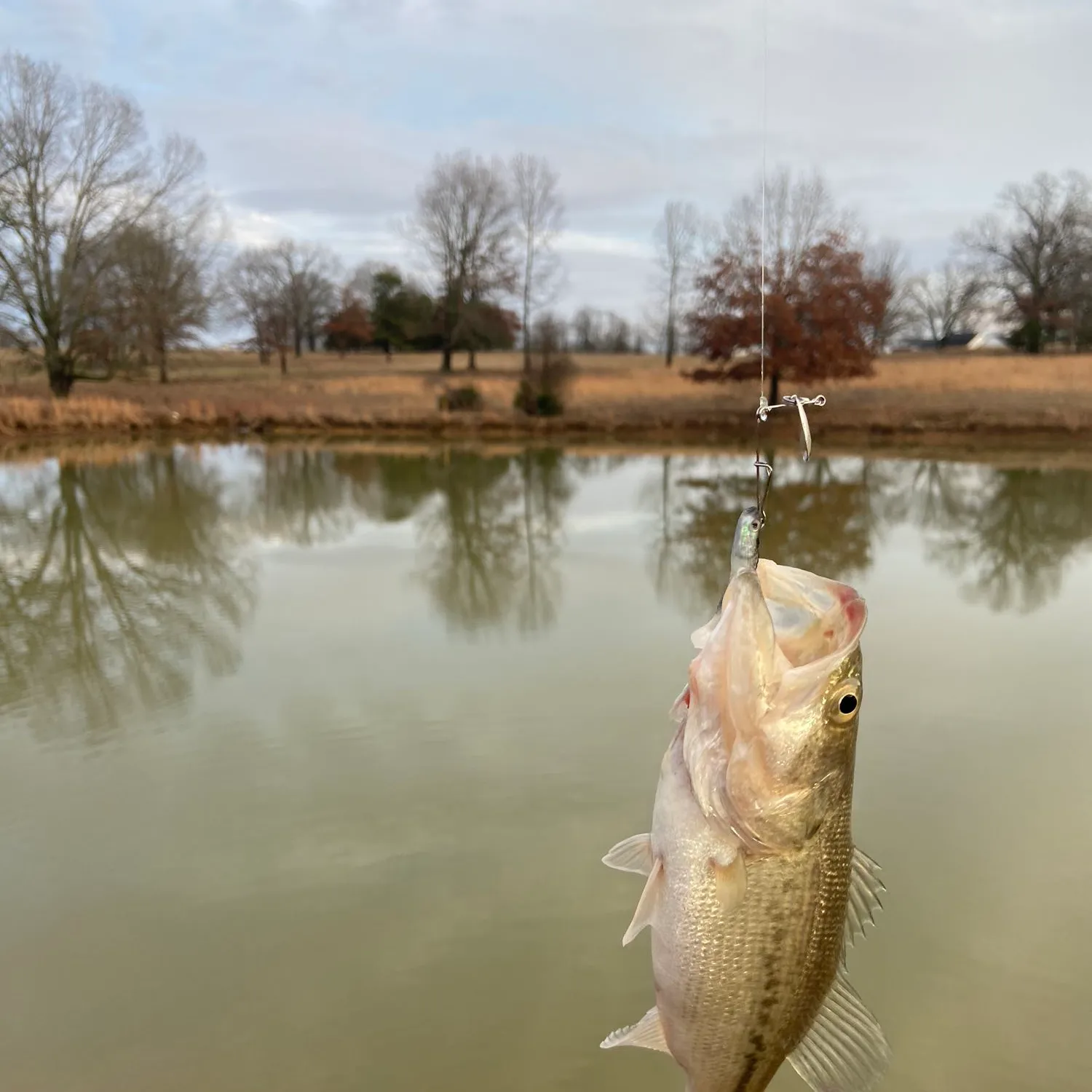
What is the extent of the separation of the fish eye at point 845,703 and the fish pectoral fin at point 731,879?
11.5 inches

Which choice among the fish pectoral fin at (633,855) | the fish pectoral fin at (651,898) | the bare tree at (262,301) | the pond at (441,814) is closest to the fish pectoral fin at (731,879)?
the fish pectoral fin at (651,898)

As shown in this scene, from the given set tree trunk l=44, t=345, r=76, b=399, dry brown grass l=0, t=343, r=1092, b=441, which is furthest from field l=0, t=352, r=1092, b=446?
tree trunk l=44, t=345, r=76, b=399

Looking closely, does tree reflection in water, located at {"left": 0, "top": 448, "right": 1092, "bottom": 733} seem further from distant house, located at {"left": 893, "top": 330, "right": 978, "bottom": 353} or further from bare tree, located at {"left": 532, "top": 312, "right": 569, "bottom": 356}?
distant house, located at {"left": 893, "top": 330, "right": 978, "bottom": 353}

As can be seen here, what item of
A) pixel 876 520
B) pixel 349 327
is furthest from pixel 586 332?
pixel 876 520

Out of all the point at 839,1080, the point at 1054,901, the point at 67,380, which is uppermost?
the point at 67,380

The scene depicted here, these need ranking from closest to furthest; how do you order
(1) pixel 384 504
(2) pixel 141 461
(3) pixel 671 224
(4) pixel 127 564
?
(4) pixel 127 564, (1) pixel 384 504, (2) pixel 141 461, (3) pixel 671 224

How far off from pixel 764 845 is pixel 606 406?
2598cm

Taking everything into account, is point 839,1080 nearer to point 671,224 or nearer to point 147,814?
point 147,814

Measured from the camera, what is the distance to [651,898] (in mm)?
1591

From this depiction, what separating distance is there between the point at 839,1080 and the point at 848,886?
34cm

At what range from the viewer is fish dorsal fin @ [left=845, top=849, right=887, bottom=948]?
162 cm

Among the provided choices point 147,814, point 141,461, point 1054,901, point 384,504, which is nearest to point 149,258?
point 141,461

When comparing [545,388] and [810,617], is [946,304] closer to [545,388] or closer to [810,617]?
[545,388]

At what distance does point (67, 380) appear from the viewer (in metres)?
26.9
